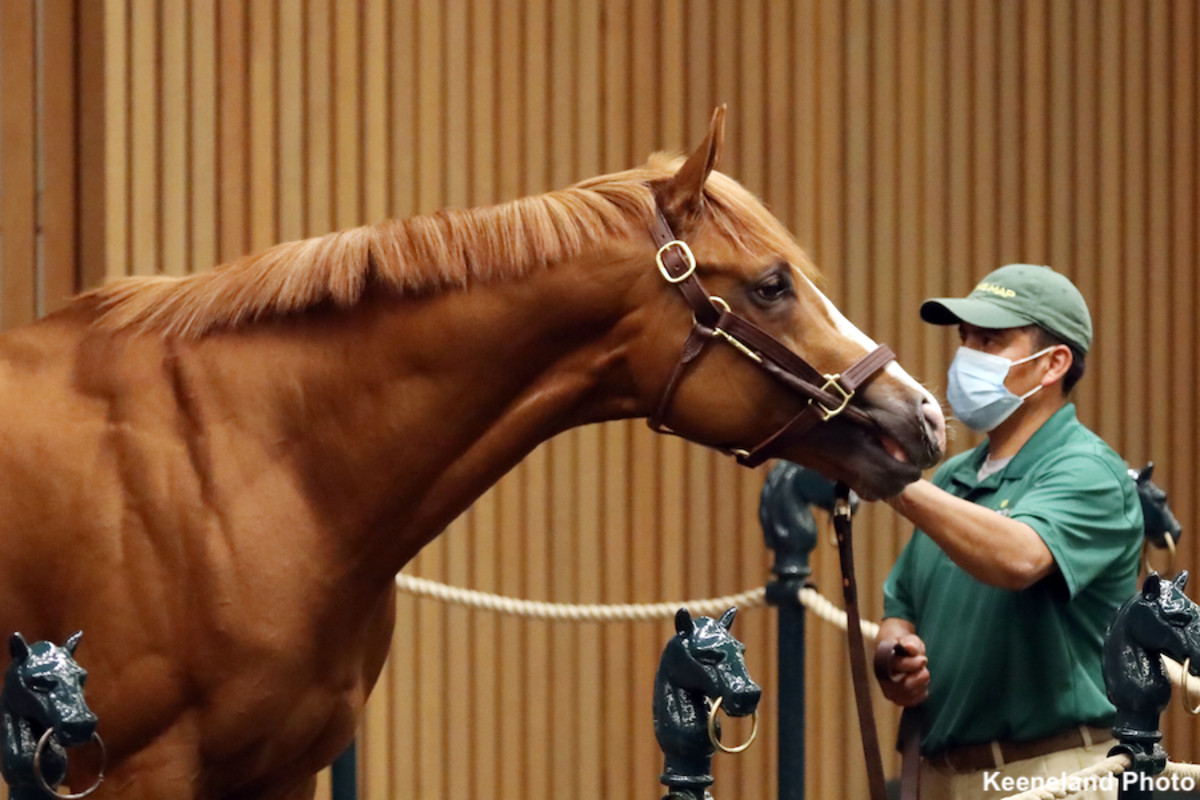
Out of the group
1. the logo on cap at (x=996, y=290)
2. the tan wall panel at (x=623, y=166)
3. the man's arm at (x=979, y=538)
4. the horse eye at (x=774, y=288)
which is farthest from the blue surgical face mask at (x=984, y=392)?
the tan wall panel at (x=623, y=166)

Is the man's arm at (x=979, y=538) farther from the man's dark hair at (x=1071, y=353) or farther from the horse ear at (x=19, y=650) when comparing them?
the horse ear at (x=19, y=650)

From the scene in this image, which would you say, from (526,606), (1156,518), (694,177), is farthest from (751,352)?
(526,606)

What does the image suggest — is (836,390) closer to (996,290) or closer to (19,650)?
(996,290)

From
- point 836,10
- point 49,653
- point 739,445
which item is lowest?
point 49,653

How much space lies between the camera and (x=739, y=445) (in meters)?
2.06

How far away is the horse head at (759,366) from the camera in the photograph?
2008 mm

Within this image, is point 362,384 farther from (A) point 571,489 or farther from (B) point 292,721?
(A) point 571,489

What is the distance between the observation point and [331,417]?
201 cm

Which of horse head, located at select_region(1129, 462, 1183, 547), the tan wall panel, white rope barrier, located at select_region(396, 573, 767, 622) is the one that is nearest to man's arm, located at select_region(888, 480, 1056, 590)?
horse head, located at select_region(1129, 462, 1183, 547)

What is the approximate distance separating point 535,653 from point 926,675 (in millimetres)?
1905

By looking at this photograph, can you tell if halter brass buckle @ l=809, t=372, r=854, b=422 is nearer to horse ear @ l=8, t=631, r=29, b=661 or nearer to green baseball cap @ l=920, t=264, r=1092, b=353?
green baseball cap @ l=920, t=264, r=1092, b=353

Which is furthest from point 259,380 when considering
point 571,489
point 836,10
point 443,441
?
point 836,10

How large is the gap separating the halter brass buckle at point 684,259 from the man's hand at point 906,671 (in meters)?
0.73

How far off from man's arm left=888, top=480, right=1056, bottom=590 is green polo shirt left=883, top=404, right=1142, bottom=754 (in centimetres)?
5
